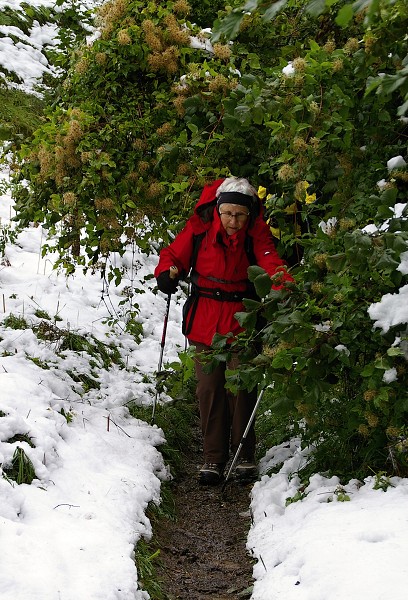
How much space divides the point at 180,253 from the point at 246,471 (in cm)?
172

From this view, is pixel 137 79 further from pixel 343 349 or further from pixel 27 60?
pixel 27 60

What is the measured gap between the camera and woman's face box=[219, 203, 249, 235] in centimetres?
498

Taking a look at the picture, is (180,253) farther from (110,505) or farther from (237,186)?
(110,505)

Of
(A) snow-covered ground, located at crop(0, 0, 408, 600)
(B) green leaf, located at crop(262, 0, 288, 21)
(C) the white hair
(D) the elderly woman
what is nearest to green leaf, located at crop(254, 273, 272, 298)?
(A) snow-covered ground, located at crop(0, 0, 408, 600)

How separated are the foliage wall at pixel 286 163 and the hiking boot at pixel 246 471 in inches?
31.5

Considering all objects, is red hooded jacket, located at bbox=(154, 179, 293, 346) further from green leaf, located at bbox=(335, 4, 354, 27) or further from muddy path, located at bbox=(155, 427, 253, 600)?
green leaf, located at bbox=(335, 4, 354, 27)

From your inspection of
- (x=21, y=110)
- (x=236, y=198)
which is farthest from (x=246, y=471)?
(x=21, y=110)

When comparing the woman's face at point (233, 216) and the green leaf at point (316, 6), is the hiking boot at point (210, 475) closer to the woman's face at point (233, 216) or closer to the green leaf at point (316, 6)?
the woman's face at point (233, 216)

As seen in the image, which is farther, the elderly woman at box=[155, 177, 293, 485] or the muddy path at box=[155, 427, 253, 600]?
the elderly woman at box=[155, 177, 293, 485]

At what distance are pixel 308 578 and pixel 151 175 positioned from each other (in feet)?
10.1

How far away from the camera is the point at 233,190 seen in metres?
4.92

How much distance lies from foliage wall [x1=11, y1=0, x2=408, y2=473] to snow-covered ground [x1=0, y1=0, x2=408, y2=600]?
309mm

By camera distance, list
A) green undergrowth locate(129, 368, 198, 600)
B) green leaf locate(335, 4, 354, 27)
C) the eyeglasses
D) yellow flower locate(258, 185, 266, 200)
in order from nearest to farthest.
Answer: green leaf locate(335, 4, 354, 27) < green undergrowth locate(129, 368, 198, 600) < yellow flower locate(258, 185, 266, 200) < the eyeglasses

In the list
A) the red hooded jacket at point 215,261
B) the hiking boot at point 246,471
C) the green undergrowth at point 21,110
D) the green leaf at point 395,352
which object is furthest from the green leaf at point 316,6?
the green undergrowth at point 21,110
